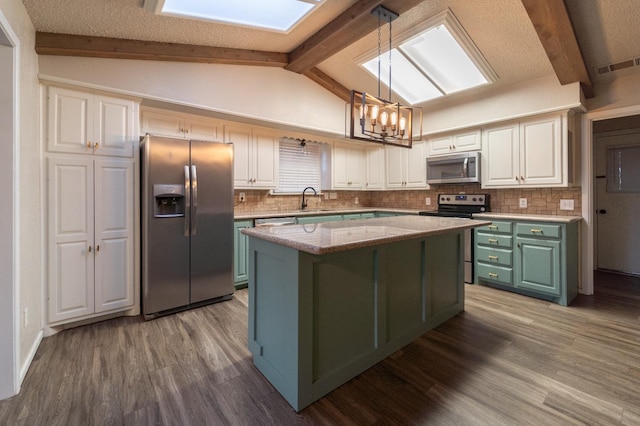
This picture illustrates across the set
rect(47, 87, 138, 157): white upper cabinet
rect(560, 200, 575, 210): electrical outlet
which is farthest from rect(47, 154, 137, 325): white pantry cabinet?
rect(560, 200, 575, 210): electrical outlet

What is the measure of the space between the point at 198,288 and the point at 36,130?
1870 mm

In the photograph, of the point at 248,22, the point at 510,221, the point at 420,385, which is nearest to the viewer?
the point at 420,385

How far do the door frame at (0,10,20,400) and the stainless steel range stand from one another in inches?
165

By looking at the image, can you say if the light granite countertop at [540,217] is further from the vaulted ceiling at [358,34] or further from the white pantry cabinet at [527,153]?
the vaulted ceiling at [358,34]

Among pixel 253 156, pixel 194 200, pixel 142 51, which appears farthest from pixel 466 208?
pixel 142 51

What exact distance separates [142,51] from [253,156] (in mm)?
1632

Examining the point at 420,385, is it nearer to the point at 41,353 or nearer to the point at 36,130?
the point at 41,353

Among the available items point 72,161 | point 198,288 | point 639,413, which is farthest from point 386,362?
point 72,161

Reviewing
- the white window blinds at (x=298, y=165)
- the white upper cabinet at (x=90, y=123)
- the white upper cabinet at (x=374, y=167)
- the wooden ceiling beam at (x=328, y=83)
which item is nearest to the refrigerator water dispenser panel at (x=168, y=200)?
the white upper cabinet at (x=90, y=123)

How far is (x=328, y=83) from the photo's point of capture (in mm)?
4395

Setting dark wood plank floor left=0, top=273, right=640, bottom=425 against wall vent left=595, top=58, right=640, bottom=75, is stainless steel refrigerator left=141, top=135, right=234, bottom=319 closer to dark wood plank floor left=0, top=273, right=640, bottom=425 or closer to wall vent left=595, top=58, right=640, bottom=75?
dark wood plank floor left=0, top=273, right=640, bottom=425

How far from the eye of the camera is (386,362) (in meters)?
2.07

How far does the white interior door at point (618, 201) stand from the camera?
14.1 ft

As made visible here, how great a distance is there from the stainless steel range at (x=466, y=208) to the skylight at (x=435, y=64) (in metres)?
1.48
